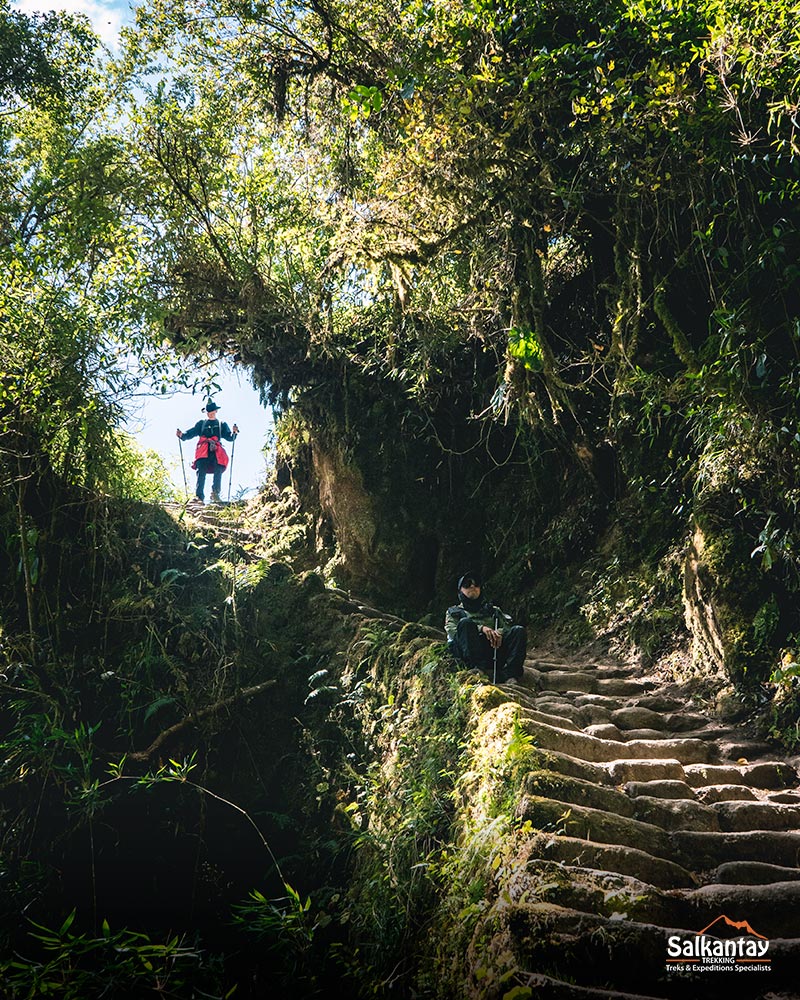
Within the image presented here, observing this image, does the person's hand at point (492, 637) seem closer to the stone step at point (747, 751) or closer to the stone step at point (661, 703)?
the stone step at point (661, 703)

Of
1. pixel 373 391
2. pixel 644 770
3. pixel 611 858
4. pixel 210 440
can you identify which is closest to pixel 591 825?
pixel 611 858

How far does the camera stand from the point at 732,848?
455cm

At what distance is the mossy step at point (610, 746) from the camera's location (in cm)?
534

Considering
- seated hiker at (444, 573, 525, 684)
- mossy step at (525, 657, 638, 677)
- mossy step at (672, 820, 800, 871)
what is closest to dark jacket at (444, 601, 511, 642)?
seated hiker at (444, 573, 525, 684)

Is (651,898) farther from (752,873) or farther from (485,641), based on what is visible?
(485,641)

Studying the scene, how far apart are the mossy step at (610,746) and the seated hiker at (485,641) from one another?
4.23 ft

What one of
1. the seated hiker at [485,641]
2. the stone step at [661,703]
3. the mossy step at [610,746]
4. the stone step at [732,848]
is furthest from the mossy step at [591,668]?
the stone step at [732,848]

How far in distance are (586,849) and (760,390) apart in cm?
432

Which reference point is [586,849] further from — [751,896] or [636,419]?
[636,419]

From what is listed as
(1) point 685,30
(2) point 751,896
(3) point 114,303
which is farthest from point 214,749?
(1) point 685,30

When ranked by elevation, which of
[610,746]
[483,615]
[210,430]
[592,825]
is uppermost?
[210,430]

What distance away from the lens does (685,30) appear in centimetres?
704

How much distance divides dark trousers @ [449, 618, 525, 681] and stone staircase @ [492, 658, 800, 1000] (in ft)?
1.24

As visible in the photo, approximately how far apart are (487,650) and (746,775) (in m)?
2.37
